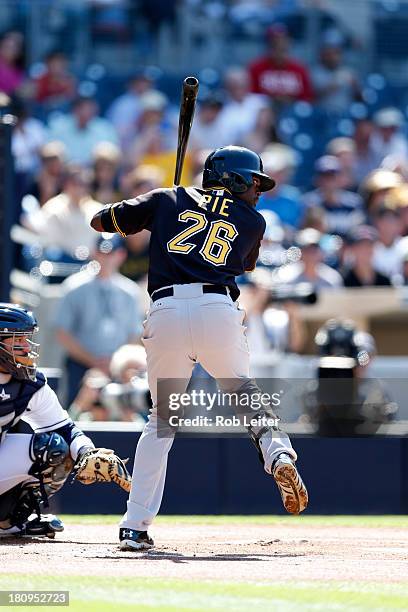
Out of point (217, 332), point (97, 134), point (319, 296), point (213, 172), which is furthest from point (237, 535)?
point (97, 134)

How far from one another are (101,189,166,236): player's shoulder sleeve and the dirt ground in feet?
4.85

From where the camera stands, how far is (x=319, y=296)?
1048cm

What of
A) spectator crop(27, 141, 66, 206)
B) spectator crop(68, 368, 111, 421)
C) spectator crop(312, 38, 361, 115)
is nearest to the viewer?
spectator crop(68, 368, 111, 421)

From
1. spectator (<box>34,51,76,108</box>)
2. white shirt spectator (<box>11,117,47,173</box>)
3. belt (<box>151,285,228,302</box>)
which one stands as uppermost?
spectator (<box>34,51,76,108</box>)

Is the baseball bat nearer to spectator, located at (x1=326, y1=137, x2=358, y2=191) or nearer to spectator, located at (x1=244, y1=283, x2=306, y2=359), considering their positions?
spectator, located at (x1=244, y1=283, x2=306, y2=359)

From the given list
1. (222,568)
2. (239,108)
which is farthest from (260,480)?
(239,108)

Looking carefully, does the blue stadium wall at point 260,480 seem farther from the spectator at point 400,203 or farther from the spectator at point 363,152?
the spectator at point 363,152

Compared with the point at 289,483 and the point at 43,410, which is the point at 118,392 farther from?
the point at 289,483

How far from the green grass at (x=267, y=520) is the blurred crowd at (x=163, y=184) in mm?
1042

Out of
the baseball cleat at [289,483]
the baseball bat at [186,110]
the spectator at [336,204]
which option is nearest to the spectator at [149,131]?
the spectator at [336,204]

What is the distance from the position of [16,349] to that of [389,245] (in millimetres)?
5995

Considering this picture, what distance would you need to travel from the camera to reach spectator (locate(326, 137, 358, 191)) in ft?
44.4

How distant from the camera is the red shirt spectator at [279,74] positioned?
600 inches

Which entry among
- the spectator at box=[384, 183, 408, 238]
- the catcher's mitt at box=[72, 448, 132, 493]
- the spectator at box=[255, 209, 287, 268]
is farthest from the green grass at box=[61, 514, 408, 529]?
the spectator at box=[384, 183, 408, 238]
